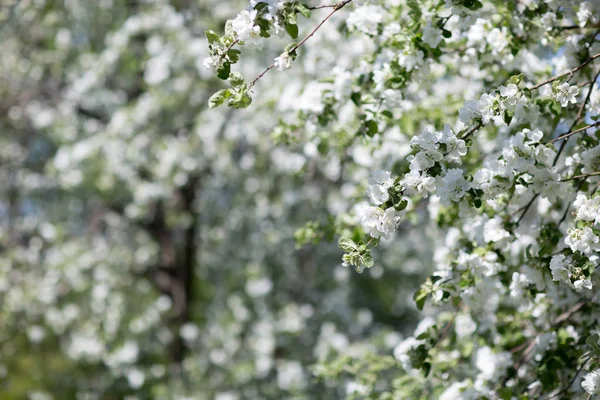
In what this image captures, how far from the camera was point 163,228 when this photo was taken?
7.25 metres

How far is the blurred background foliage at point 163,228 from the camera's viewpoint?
5602 millimetres

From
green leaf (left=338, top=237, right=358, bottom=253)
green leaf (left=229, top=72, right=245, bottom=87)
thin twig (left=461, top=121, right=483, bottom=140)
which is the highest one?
green leaf (left=229, top=72, right=245, bottom=87)

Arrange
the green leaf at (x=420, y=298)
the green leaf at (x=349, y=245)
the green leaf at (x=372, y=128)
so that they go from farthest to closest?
the green leaf at (x=372, y=128)
the green leaf at (x=420, y=298)
the green leaf at (x=349, y=245)

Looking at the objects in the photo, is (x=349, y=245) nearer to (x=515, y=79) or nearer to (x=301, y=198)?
(x=515, y=79)

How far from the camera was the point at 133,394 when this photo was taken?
6.54 metres

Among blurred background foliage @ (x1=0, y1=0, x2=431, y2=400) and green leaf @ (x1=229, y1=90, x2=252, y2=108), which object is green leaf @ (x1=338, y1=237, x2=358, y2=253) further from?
blurred background foliage @ (x1=0, y1=0, x2=431, y2=400)

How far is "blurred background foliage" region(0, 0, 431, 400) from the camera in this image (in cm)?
560

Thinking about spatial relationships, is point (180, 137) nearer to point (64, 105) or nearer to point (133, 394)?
point (64, 105)

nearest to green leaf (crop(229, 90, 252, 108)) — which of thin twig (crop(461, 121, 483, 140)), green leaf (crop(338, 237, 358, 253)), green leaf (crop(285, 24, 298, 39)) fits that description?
green leaf (crop(285, 24, 298, 39))

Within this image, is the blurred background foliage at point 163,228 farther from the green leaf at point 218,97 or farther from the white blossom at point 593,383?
the white blossom at point 593,383

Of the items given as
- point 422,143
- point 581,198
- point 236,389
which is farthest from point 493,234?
point 236,389

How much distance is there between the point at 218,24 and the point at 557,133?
3.98 metres

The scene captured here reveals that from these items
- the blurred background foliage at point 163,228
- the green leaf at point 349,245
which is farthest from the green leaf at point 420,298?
the blurred background foliage at point 163,228

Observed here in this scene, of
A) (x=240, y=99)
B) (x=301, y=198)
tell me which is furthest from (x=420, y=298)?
(x=301, y=198)
